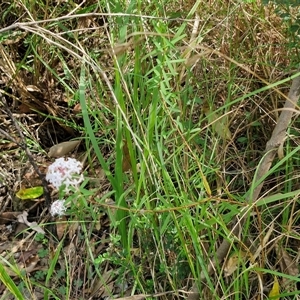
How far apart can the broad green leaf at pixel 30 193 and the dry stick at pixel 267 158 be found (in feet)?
2.41

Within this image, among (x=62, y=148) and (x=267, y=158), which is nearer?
(x=267, y=158)

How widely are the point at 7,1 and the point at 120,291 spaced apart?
1425mm

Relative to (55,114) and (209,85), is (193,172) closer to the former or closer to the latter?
(209,85)

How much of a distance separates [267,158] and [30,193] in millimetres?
927

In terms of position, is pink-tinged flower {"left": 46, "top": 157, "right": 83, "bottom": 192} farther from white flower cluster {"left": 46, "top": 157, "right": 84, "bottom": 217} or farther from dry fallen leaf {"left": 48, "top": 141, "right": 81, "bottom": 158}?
dry fallen leaf {"left": 48, "top": 141, "right": 81, "bottom": 158}

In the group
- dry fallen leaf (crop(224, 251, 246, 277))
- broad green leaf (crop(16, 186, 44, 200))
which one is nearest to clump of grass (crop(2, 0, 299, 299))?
dry fallen leaf (crop(224, 251, 246, 277))

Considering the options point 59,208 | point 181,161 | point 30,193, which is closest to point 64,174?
point 59,208

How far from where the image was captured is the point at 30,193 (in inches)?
74.3

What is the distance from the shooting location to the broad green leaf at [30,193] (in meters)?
1.88

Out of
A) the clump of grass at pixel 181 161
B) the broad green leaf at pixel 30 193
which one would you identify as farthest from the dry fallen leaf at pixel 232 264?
the broad green leaf at pixel 30 193

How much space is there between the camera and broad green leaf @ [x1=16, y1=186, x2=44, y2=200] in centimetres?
188

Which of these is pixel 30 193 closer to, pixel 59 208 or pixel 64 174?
pixel 59 208

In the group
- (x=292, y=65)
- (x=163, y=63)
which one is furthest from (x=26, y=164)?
(x=292, y=65)

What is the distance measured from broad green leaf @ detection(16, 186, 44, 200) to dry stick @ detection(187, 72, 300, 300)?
2.41 ft
